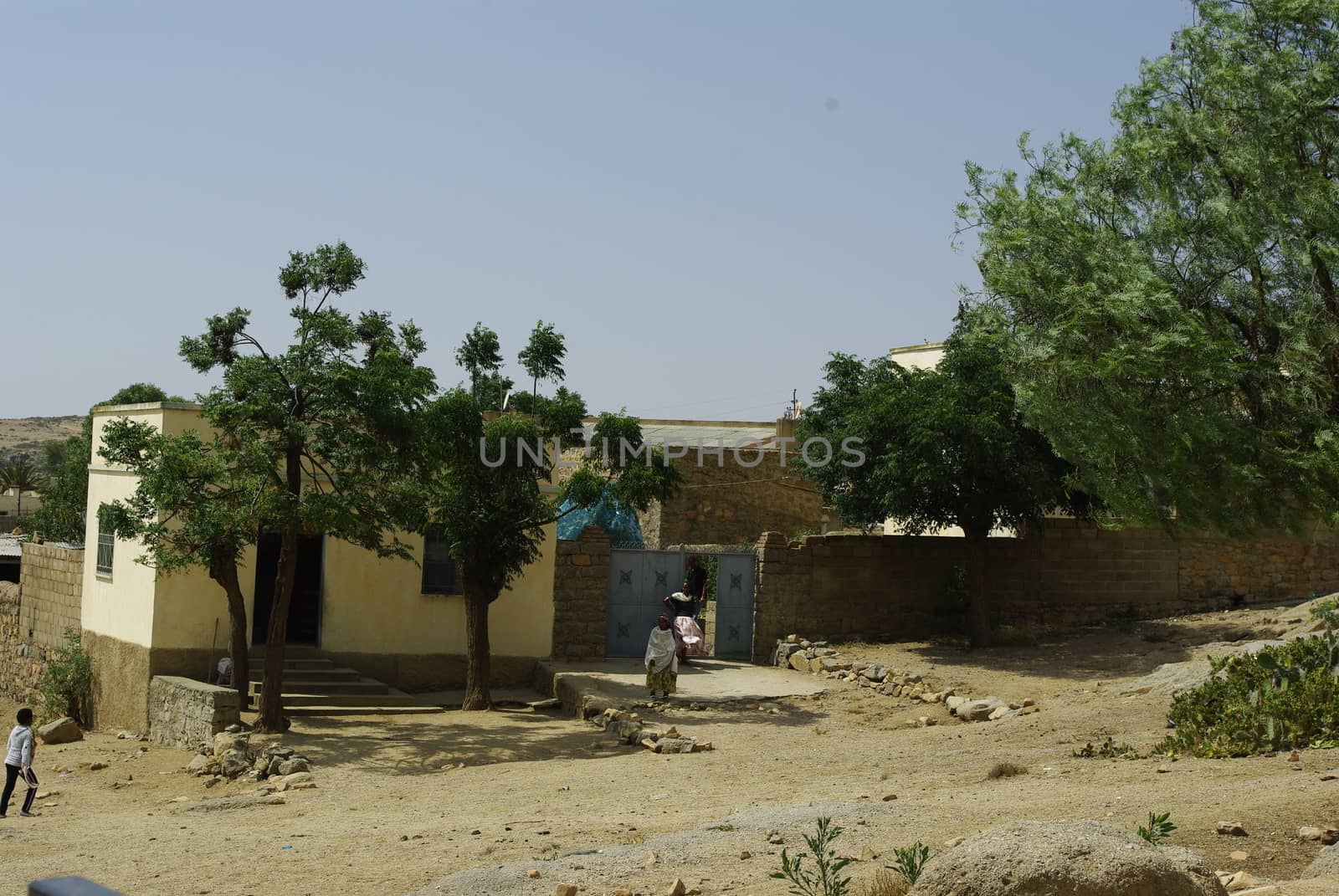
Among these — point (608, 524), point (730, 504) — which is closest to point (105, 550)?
point (608, 524)

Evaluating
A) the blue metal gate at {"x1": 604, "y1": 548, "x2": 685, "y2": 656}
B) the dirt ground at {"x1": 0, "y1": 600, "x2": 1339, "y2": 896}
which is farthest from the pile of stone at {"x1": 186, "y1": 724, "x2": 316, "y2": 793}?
the blue metal gate at {"x1": 604, "y1": 548, "x2": 685, "y2": 656}

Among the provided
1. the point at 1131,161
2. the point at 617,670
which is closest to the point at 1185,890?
the point at 1131,161

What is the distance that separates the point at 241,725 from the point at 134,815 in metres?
2.81

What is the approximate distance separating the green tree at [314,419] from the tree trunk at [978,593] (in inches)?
365

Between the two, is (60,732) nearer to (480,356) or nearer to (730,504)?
(480,356)

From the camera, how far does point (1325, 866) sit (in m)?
6.19

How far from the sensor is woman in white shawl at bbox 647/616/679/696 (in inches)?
632

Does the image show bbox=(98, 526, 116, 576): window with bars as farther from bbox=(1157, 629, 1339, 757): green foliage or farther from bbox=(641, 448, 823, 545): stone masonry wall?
bbox=(1157, 629, 1339, 757): green foliage

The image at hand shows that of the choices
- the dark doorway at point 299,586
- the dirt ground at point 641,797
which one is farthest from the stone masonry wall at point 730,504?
the dirt ground at point 641,797

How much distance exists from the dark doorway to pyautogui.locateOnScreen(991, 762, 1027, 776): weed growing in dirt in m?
11.0

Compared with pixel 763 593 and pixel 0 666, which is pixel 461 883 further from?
pixel 0 666

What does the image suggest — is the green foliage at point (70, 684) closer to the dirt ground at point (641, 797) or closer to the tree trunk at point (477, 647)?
the dirt ground at point (641, 797)

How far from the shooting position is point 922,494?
752 inches

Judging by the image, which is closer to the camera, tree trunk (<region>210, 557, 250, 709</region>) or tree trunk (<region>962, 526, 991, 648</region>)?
tree trunk (<region>210, 557, 250, 709</region>)
